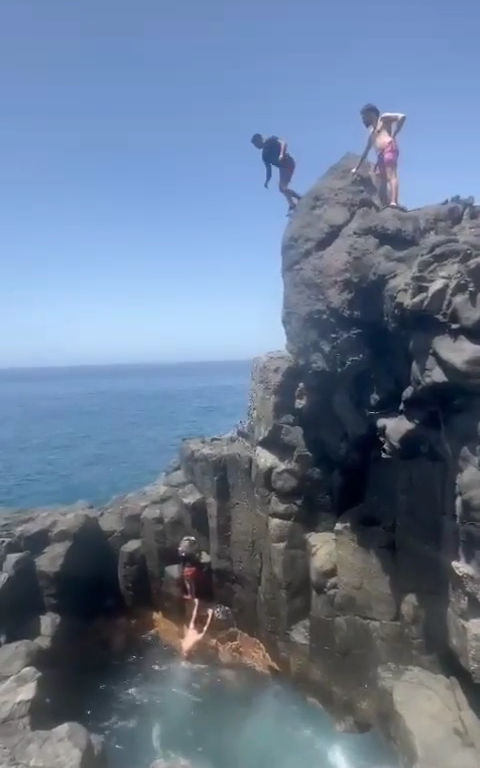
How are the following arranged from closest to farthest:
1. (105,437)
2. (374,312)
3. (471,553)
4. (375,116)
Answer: (471,553)
(374,312)
(375,116)
(105,437)

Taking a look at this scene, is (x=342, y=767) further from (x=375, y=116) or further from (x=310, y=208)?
(x=375, y=116)

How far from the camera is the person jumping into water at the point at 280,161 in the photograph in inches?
642

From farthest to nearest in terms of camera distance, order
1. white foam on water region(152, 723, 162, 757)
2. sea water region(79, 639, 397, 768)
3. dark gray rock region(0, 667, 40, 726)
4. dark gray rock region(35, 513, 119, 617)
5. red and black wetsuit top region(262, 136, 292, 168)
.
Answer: dark gray rock region(35, 513, 119, 617) < red and black wetsuit top region(262, 136, 292, 168) < white foam on water region(152, 723, 162, 757) < sea water region(79, 639, 397, 768) < dark gray rock region(0, 667, 40, 726)

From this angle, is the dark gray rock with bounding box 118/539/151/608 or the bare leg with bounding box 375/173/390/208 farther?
the dark gray rock with bounding box 118/539/151/608

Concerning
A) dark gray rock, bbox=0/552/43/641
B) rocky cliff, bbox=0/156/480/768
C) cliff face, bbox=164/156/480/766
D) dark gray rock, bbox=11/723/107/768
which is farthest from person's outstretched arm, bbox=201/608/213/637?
dark gray rock, bbox=11/723/107/768

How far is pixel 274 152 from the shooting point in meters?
16.3

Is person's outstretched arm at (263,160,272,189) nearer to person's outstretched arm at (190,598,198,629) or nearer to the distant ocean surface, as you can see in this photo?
person's outstretched arm at (190,598,198,629)

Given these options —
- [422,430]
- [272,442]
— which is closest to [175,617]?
[272,442]

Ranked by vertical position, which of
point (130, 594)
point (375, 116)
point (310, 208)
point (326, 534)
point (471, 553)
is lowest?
point (130, 594)

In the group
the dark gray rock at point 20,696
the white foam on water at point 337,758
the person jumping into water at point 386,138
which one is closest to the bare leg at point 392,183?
the person jumping into water at point 386,138

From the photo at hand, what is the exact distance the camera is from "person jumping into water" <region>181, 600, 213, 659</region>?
1764 cm

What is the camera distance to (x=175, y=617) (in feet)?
61.9

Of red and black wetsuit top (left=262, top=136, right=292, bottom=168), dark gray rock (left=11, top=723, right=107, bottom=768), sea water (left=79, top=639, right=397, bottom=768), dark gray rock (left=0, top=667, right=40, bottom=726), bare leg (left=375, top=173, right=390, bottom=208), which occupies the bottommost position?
sea water (left=79, top=639, right=397, bottom=768)

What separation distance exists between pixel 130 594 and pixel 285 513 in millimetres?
6698
